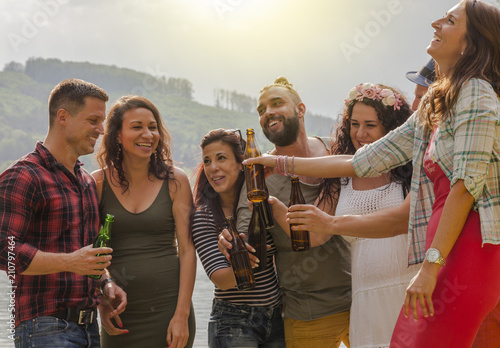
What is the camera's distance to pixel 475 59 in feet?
7.09

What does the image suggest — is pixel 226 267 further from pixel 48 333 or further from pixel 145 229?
pixel 48 333

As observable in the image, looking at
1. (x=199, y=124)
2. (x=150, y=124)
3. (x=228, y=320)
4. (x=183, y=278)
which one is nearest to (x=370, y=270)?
(x=228, y=320)

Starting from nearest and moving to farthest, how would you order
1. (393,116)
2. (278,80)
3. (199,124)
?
(393,116), (278,80), (199,124)

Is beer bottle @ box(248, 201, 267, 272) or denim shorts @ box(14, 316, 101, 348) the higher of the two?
beer bottle @ box(248, 201, 267, 272)

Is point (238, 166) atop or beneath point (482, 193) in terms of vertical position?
atop

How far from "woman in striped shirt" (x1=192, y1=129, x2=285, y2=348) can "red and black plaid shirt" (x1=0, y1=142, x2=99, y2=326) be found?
710mm

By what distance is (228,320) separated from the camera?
314 centimetres

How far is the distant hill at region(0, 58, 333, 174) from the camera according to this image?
62469 mm

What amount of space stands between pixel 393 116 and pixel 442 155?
1.13 meters

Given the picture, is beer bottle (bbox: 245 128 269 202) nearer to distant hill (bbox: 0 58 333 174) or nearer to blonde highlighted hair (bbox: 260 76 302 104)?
blonde highlighted hair (bbox: 260 76 302 104)

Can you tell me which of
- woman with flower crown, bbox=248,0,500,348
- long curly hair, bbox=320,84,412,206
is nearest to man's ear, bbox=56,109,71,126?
long curly hair, bbox=320,84,412,206

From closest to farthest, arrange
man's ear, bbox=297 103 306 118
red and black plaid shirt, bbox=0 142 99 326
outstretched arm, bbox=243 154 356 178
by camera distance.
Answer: red and black plaid shirt, bbox=0 142 99 326 < outstretched arm, bbox=243 154 356 178 < man's ear, bbox=297 103 306 118

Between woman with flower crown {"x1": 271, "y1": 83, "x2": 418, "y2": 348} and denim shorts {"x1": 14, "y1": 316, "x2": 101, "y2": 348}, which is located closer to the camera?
denim shorts {"x1": 14, "y1": 316, "x2": 101, "y2": 348}

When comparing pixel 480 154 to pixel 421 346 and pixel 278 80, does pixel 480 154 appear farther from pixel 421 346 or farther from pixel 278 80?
pixel 278 80
